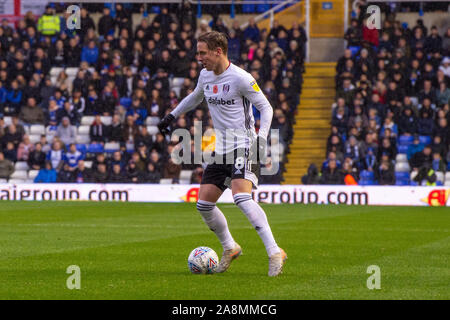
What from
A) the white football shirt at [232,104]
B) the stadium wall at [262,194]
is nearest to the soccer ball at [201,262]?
the white football shirt at [232,104]

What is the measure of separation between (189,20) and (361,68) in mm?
6050

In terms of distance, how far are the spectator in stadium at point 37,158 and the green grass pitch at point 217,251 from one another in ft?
19.8

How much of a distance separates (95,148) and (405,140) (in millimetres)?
9196

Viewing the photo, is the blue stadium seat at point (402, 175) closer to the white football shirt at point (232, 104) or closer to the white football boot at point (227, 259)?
the white football boot at point (227, 259)

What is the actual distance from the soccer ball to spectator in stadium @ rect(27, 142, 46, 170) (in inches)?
736

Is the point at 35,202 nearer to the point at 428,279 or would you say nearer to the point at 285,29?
the point at 285,29

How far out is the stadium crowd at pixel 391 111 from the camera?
2614cm

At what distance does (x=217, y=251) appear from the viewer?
12680mm

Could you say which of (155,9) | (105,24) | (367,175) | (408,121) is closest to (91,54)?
(105,24)

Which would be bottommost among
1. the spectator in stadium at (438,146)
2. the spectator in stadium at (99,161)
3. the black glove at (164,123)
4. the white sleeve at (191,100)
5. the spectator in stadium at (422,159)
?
the spectator in stadium at (99,161)

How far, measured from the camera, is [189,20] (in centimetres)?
3081

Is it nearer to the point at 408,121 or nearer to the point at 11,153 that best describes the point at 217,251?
the point at 408,121

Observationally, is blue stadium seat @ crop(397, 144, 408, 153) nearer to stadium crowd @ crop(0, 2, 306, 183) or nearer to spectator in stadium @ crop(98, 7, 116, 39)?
stadium crowd @ crop(0, 2, 306, 183)
